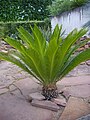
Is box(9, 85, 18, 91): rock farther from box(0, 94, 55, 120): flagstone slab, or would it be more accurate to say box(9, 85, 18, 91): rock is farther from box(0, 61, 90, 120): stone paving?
box(0, 94, 55, 120): flagstone slab

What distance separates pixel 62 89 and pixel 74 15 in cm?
378

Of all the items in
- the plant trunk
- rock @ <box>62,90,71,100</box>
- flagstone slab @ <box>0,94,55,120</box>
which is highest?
the plant trunk

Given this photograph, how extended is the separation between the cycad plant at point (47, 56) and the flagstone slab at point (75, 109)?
214mm

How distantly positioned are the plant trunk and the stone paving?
91mm

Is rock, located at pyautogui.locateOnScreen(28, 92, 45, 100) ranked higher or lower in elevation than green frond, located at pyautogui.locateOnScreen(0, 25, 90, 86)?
lower

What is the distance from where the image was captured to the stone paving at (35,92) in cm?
192

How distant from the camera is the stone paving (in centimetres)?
192

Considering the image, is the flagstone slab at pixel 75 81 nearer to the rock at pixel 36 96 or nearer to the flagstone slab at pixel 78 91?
the flagstone slab at pixel 78 91

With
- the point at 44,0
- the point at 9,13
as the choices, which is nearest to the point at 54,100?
the point at 9,13

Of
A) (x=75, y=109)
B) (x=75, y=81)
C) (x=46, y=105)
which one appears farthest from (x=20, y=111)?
(x=75, y=81)

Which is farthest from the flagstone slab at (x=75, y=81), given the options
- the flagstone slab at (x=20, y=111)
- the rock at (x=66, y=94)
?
the flagstone slab at (x=20, y=111)

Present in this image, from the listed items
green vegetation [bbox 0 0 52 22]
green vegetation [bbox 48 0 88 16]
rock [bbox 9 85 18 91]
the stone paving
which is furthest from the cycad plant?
green vegetation [bbox 0 0 52 22]

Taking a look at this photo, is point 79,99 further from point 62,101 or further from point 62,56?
point 62,56

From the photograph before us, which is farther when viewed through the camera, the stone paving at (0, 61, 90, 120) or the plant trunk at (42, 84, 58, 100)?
the plant trunk at (42, 84, 58, 100)
